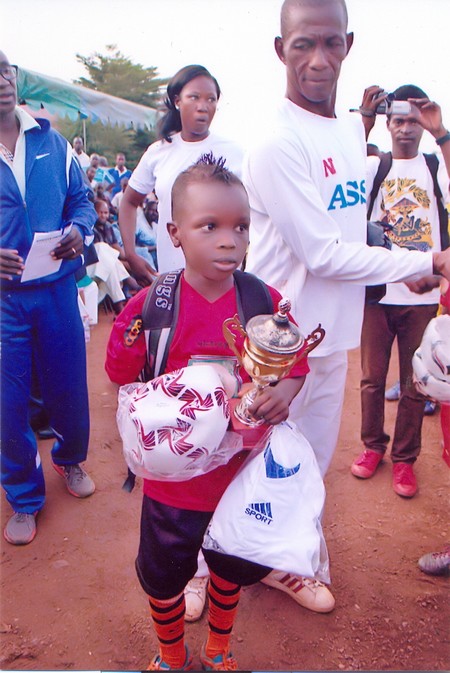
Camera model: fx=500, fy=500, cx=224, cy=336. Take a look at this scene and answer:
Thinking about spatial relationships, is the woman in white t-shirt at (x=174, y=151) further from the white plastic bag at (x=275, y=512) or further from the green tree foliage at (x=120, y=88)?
the white plastic bag at (x=275, y=512)

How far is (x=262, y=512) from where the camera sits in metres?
1.20

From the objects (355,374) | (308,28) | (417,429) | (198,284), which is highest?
(308,28)

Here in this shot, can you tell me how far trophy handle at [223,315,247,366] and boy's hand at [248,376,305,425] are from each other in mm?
111

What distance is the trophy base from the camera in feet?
4.14

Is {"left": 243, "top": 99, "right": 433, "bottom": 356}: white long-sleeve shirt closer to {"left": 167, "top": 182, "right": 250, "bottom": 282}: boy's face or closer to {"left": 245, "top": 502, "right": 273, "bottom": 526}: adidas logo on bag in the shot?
{"left": 167, "top": 182, "right": 250, "bottom": 282}: boy's face

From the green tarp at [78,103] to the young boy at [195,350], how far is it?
1.34 metres

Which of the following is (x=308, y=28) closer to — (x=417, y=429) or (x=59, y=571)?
(x=417, y=429)

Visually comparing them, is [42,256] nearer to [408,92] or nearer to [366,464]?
[408,92]

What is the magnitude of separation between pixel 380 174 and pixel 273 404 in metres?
1.84

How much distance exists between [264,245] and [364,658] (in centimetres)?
151

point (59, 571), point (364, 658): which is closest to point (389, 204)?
point (364, 658)

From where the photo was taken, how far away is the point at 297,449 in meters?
1.26

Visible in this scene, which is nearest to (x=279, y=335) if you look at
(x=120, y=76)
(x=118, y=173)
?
(x=120, y=76)

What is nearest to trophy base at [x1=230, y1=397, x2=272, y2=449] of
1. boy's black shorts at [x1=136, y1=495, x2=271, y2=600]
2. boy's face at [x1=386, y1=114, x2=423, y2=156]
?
boy's black shorts at [x1=136, y1=495, x2=271, y2=600]
